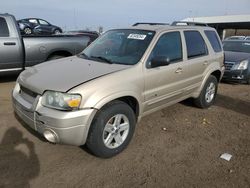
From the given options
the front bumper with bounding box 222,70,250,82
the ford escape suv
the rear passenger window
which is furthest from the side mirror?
the front bumper with bounding box 222,70,250,82

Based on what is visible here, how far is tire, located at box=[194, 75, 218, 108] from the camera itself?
5.60 m

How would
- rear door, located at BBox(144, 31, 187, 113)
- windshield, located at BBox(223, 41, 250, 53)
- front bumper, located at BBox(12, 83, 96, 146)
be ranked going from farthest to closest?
windshield, located at BBox(223, 41, 250, 53) < rear door, located at BBox(144, 31, 187, 113) < front bumper, located at BBox(12, 83, 96, 146)

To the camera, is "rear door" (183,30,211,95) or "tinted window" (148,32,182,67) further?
"rear door" (183,30,211,95)

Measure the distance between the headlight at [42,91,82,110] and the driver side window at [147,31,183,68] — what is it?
4.39 ft

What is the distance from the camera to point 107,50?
175 inches

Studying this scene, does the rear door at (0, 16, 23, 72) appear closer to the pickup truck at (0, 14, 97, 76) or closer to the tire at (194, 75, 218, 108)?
the pickup truck at (0, 14, 97, 76)

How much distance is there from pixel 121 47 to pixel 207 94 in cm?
247

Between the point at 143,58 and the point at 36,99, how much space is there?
1604 millimetres

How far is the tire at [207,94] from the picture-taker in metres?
5.60

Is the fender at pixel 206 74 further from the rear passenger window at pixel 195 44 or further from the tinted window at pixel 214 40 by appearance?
the tinted window at pixel 214 40

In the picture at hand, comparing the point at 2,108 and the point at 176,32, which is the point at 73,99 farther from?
the point at 2,108

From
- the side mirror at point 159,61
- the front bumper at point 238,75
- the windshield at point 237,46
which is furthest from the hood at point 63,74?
the windshield at point 237,46

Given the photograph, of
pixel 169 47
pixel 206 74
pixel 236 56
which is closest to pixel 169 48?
pixel 169 47

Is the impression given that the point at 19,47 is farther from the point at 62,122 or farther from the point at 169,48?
the point at 62,122
